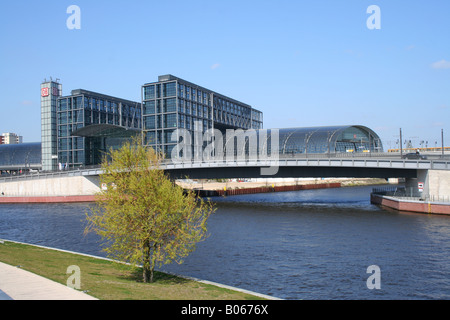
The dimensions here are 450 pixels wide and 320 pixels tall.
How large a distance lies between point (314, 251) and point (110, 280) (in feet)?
A: 57.0

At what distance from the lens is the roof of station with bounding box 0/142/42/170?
541 feet

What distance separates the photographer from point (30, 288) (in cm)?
1623

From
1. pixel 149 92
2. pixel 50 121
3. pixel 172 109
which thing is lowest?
pixel 50 121

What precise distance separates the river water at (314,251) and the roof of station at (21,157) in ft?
402

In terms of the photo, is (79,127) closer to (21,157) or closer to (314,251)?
(21,157)

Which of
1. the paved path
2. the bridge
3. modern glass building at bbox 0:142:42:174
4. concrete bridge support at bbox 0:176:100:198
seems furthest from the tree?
modern glass building at bbox 0:142:42:174

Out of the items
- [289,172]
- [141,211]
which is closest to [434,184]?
[289,172]

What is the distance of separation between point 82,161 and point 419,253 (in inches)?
4529

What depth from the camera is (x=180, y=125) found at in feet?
392

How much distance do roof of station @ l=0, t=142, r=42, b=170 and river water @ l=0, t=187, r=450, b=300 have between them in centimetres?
12267

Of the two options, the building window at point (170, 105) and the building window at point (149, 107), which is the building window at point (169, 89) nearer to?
the building window at point (170, 105)

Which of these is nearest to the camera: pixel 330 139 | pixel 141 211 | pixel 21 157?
pixel 141 211

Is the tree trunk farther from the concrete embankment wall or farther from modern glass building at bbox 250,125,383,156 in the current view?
modern glass building at bbox 250,125,383,156
